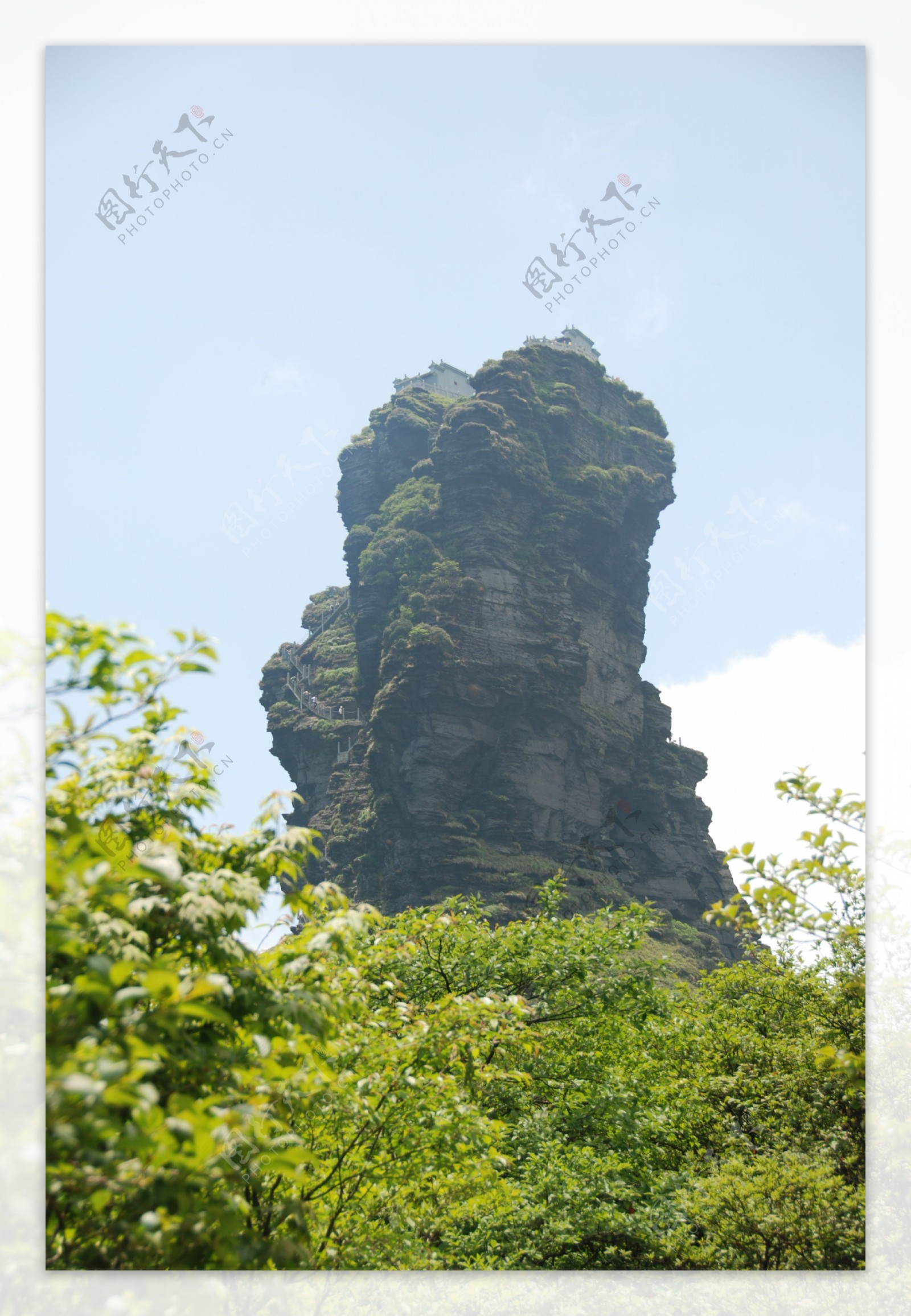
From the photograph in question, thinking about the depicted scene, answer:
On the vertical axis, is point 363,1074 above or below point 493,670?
below

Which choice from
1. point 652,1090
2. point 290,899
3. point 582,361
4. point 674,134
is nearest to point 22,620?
point 290,899

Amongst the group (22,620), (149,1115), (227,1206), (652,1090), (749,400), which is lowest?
(652,1090)

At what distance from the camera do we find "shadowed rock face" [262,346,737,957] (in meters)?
40.5

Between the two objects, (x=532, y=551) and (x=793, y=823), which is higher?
(x=532, y=551)

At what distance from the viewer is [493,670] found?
136 ft

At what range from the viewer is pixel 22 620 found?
460cm

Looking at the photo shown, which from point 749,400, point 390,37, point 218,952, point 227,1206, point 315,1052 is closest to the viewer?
point 227,1206

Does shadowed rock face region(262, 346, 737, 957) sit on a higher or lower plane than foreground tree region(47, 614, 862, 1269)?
higher

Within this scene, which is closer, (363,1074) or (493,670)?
(363,1074)

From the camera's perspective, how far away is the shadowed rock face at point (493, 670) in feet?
133

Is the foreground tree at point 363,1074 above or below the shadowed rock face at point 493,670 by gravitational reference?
below

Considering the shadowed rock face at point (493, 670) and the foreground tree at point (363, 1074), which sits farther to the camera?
the shadowed rock face at point (493, 670)

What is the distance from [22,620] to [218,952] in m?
2.81

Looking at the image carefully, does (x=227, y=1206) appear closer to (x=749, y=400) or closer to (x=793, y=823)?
(x=793, y=823)
